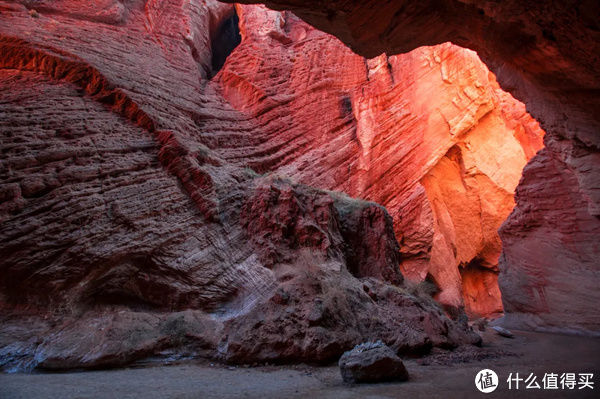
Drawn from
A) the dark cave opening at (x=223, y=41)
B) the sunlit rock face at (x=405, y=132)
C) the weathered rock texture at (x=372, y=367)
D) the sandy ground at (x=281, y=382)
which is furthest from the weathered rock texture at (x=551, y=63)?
the dark cave opening at (x=223, y=41)

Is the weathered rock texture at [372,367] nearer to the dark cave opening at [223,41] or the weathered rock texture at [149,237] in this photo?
the weathered rock texture at [149,237]

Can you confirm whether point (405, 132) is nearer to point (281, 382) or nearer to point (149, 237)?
point (149, 237)

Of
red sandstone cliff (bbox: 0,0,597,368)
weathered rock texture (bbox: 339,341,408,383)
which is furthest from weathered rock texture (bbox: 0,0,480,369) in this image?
weathered rock texture (bbox: 339,341,408,383)

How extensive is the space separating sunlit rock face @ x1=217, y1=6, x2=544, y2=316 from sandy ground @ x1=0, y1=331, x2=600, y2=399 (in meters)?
8.80

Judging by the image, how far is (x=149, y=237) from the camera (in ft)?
23.2

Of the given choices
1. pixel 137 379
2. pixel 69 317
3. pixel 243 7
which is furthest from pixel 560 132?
pixel 243 7

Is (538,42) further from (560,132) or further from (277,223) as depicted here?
(277,223)

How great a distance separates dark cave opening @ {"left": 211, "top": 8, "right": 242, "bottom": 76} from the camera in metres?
21.0

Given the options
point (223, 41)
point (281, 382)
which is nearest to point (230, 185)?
point (281, 382)

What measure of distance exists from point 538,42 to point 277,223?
6.31 meters

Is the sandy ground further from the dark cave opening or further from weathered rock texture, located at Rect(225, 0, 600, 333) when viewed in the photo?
the dark cave opening

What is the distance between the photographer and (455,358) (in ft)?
20.0

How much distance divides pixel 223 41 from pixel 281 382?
22429 millimetres

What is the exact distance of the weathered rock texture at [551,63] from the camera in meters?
4.00
